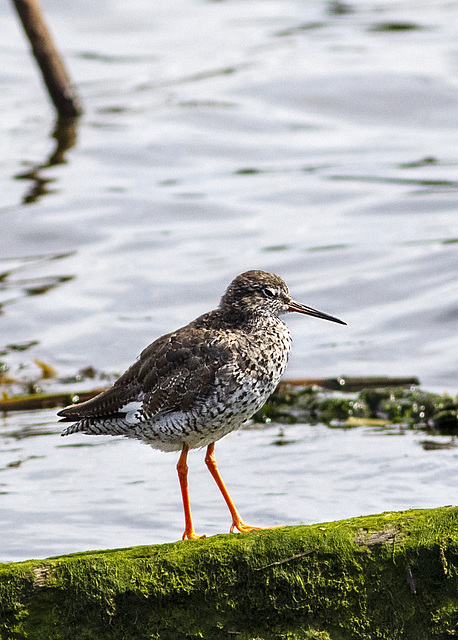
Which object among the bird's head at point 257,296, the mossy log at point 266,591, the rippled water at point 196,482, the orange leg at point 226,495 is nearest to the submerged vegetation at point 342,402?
the rippled water at point 196,482

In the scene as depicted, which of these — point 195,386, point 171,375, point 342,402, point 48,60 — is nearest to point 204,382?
point 195,386

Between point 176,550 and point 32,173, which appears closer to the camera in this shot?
point 176,550

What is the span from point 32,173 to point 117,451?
10.0 m

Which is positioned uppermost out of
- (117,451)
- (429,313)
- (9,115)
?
(9,115)

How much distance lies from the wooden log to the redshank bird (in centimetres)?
1051

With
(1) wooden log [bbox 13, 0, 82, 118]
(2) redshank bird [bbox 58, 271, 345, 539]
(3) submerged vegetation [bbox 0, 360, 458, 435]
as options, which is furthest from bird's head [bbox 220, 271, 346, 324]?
(1) wooden log [bbox 13, 0, 82, 118]

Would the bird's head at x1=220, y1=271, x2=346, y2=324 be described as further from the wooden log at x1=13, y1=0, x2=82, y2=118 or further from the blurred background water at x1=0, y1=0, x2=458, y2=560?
the wooden log at x1=13, y1=0, x2=82, y2=118

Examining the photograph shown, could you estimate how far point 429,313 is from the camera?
12.7 metres

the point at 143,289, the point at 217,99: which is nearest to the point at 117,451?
the point at 143,289

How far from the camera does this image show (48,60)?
Answer: 1692cm

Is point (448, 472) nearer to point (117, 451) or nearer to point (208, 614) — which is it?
point (117, 451)

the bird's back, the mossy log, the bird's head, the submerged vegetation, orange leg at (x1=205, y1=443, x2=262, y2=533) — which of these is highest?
the bird's head

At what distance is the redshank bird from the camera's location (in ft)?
19.8

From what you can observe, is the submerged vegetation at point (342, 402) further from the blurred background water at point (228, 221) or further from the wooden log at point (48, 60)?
the wooden log at point (48, 60)
